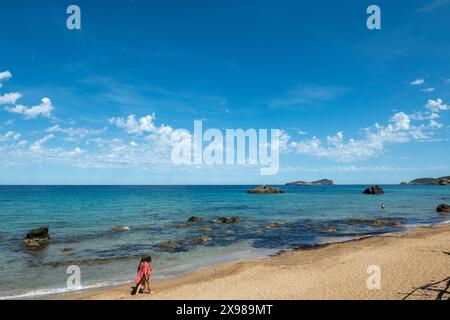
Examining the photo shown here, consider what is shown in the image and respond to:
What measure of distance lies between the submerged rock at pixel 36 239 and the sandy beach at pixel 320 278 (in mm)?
16932

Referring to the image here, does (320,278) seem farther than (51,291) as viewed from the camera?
Yes

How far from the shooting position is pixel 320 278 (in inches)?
746

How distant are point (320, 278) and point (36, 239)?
2826cm

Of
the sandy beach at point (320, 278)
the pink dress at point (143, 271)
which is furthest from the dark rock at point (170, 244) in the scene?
the pink dress at point (143, 271)

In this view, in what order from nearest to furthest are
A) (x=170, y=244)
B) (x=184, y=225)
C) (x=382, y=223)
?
(x=170, y=244) → (x=184, y=225) → (x=382, y=223)

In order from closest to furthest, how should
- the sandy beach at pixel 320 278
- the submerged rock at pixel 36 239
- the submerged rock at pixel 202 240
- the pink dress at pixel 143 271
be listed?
the sandy beach at pixel 320 278
the pink dress at pixel 143 271
the submerged rock at pixel 36 239
the submerged rock at pixel 202 240

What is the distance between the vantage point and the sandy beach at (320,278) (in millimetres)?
16094

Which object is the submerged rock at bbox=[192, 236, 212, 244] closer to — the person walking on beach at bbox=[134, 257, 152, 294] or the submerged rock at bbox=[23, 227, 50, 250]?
the submerged rock at bbox=[23, 227, 50, 250]

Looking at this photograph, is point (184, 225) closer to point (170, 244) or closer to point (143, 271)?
point (170, 244)

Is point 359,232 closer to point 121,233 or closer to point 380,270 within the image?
point 380,270

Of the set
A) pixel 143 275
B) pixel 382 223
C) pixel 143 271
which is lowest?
pixel 382 223

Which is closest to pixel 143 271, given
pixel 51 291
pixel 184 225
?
pixel 51 291

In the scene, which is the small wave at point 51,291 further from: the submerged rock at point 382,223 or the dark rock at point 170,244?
the submerged rock at point 382,223
